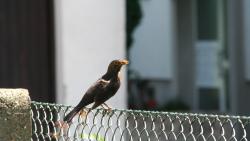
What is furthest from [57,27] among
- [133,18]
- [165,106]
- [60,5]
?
[165,106]

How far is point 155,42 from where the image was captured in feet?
54.3

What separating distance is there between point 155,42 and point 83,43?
7888 mm

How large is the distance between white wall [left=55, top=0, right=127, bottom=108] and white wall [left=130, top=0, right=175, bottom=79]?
735 cm

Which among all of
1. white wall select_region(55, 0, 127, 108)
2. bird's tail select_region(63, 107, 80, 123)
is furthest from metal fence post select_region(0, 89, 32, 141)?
white wall select_region(55, 0, 127, 108)

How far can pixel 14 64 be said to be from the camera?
28.5 ft

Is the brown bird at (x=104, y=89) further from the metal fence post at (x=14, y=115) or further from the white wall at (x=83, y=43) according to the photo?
the white wall at (x=83, y=43)

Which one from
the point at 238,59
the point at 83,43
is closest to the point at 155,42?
the point at 238,59

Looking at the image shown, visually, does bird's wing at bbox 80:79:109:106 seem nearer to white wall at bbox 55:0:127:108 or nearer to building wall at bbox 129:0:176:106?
white wall at bbox 55:0:127:108

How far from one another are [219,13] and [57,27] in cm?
777

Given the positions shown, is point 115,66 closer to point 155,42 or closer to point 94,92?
point 94,92

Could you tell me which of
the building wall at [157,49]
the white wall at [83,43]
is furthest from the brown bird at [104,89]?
the building wall at [157,49]

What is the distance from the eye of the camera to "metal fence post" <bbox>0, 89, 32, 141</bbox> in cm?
378

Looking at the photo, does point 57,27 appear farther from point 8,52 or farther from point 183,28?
point 183,28

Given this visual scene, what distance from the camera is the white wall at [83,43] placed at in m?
8.64
